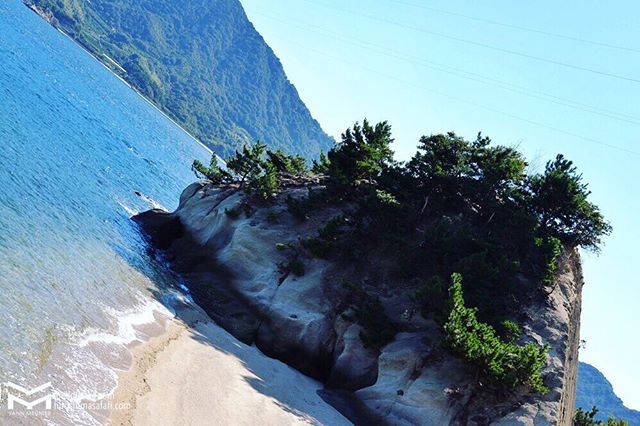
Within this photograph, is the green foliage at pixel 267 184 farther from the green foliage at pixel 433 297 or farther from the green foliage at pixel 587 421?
the green foliage at pixel 587 421

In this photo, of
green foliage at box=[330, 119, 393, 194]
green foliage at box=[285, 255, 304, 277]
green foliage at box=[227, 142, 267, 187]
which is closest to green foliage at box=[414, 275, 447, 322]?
green foliage at box=[285, 255, 304, 277]

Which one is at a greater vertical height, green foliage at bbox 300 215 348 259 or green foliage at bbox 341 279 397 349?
green foliage at bbox 300 215 348 259

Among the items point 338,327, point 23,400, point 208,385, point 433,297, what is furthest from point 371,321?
point 23,400

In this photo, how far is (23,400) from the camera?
13211 mm

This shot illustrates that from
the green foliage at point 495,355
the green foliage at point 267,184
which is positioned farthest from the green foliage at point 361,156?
the green foliage at point 495,355

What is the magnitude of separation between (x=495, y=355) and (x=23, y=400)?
2129 centimetres

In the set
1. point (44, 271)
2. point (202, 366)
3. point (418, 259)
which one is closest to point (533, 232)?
point (418, 259)

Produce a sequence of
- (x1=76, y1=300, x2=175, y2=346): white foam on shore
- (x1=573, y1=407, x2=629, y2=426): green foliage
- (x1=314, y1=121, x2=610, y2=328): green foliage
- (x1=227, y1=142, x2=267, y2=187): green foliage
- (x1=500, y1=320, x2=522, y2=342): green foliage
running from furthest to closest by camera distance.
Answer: (x1=227, y1=142, x2=267, y2=187): green foliage → (x1=573, y1=407, x2=629, y2=426): green foliage → (x1=314, y1=121, x2=610, y2=328): green foliage → (x1=500, y1=320, x2=522, y2=342): green foliage → (x1=76, y1=300, x2=175, y2=346): white foam on shore

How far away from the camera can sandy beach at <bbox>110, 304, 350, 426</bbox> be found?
54.5 ft

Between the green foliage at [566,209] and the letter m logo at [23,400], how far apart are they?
35.9m

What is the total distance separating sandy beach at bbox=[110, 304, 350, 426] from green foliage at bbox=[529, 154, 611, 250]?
23.7m

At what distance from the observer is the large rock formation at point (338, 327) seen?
977 inches

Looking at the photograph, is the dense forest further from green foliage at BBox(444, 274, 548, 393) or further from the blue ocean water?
the blue ocean water

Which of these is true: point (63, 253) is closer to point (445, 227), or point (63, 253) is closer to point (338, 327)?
point (338, 327)
